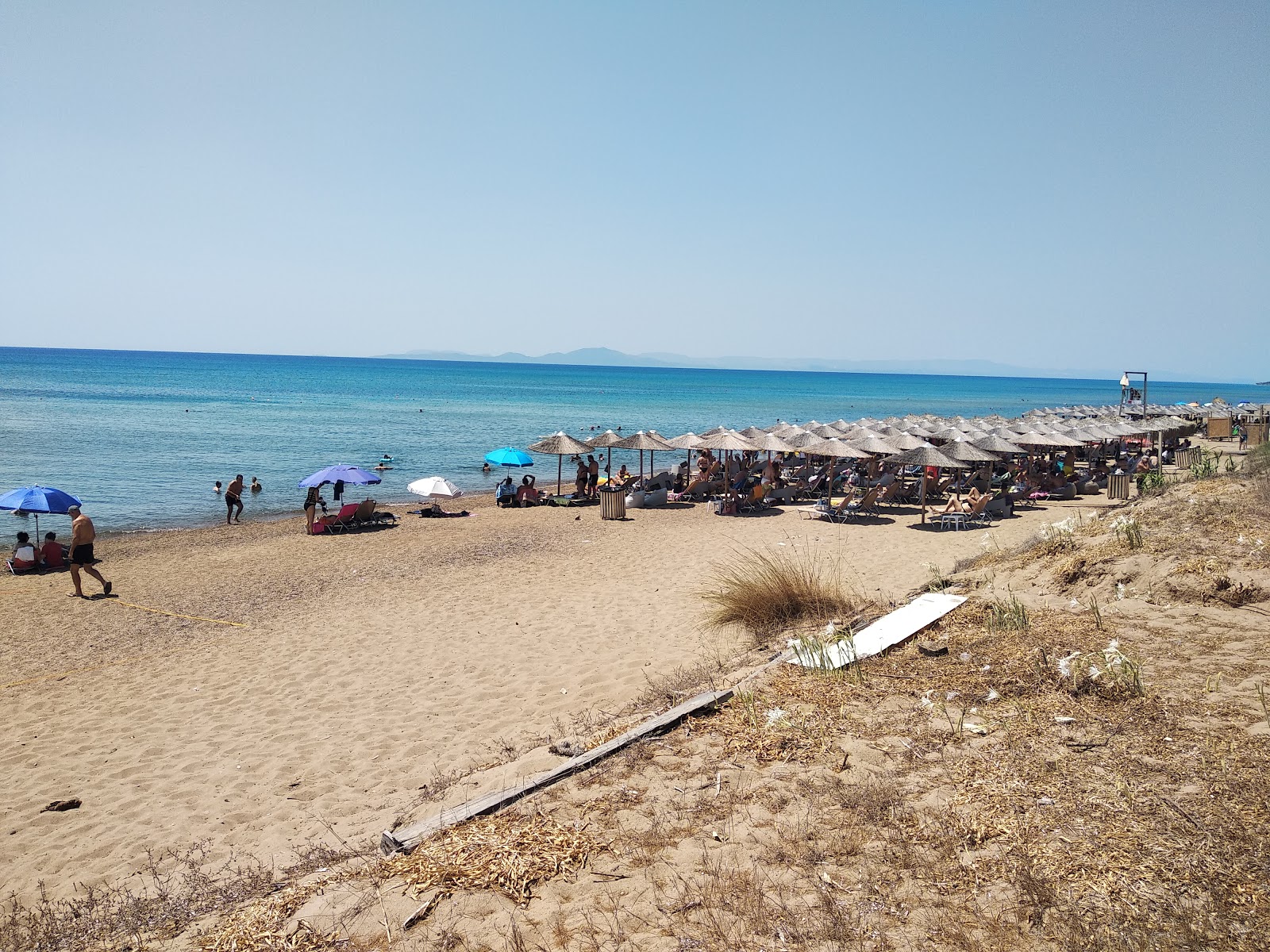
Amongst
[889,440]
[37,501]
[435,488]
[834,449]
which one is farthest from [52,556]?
[889,440]

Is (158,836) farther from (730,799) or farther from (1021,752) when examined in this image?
(1021,752)

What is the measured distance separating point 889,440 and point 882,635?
13.8m

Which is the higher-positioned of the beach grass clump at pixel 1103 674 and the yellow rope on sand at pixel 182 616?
the beach grass clump at pixel 1103 674

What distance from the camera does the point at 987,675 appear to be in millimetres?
5008

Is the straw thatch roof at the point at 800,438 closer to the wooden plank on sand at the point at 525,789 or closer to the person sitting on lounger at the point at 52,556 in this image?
the wooden plank on sand at the point at 525,789

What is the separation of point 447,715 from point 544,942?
3.57 meters

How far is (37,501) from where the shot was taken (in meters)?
13.0

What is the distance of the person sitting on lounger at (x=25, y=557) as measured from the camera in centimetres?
1266

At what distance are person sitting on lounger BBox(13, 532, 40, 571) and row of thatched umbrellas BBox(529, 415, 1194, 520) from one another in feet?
33.1

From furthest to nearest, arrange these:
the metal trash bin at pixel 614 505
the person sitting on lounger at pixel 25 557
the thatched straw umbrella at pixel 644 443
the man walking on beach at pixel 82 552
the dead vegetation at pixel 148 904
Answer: the thatched straw umbrella at pixel 644 443 < the metal trash bin at pixel 614 505 < the person sitting on lounger at pixel 25 557 < the man walking on beach at pixel 82 552 < the dead vegetation at pixel 148 904

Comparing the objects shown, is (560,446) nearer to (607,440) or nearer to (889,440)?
(607,440)

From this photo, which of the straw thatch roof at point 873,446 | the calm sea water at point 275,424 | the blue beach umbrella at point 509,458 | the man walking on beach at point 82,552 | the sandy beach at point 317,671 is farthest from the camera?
the calm sea water at point 275,424

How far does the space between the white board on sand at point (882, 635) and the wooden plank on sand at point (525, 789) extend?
1.01m

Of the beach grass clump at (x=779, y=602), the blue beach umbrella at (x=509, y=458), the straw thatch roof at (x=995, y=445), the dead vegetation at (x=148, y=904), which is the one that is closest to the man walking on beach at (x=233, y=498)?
the blue beach umbrella at (x=509, y=458)
